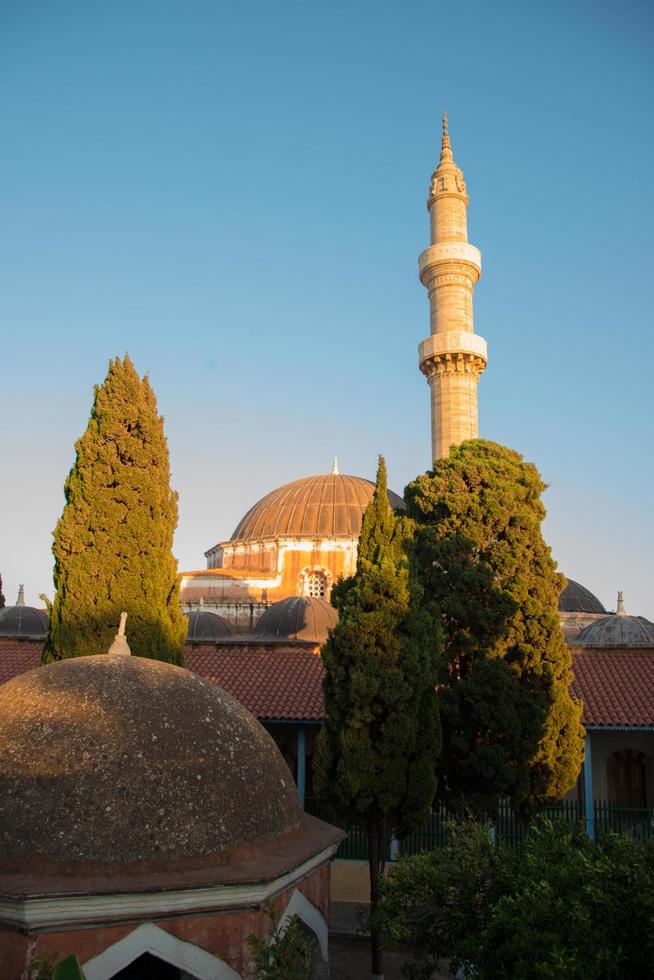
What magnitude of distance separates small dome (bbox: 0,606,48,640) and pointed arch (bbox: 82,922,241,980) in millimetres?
19438

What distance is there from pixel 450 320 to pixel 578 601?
11.2 m

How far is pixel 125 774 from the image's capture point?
6.06 meters

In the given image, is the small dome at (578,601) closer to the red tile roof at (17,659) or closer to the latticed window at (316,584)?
the latticed window at (316,584)

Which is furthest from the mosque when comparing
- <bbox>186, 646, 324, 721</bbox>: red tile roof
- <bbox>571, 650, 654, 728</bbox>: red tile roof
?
<bbox>571, 650, 654, 728</bbox>: red tile roof

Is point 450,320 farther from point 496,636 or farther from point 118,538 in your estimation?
point 118,538

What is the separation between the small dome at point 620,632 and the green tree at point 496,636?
911 cm


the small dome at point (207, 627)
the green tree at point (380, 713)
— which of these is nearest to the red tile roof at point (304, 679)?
the green tree at point (380, 713)

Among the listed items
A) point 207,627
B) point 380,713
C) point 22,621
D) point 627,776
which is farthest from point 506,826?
point 22,621

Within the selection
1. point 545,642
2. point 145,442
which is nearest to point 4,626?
point 145,442

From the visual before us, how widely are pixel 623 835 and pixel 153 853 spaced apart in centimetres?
354

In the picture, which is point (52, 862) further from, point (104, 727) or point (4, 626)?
point (4, 626)

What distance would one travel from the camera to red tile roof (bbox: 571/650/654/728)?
13.9 metres

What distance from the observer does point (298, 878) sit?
657cm

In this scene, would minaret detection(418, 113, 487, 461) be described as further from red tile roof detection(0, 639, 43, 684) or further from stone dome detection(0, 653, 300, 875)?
stone dome detection(0, 653, 300, 875)
